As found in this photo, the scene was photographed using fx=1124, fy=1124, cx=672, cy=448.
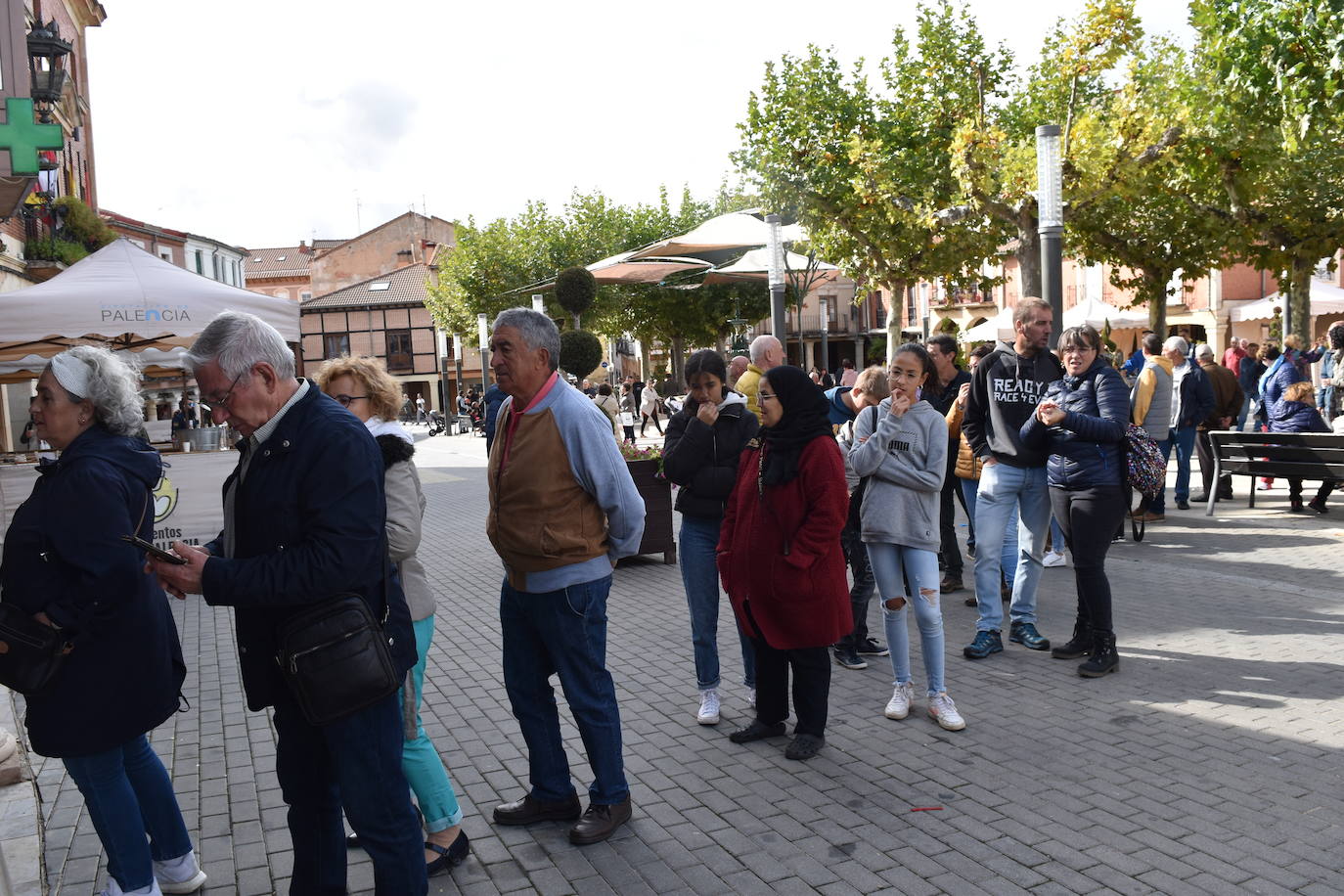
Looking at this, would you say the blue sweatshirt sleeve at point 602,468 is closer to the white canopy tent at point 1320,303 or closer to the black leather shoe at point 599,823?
the black leather shoe at point 599,823

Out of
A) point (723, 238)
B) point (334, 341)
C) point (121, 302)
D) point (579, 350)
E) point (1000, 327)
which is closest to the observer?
point (121, 302)

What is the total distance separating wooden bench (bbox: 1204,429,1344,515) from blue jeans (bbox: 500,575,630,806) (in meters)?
8.50

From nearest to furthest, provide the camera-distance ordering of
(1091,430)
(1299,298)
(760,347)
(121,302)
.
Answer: (1091,430) → (760,347) → (121,302) → (1299,298)

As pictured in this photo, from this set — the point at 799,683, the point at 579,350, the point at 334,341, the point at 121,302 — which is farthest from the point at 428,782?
the point at 334,341

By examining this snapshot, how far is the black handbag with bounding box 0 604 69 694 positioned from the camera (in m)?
3.10

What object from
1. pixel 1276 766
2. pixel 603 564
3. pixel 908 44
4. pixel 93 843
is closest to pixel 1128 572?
pixel 1276 766

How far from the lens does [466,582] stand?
952 cm

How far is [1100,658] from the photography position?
229 inches

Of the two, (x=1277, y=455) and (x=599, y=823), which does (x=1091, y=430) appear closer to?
(x=599, y=823)

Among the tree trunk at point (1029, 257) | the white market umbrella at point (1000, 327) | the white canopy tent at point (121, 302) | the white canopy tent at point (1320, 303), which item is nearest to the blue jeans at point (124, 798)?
the white canopy tent at point (121, 302)

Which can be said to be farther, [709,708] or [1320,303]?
[1320,303]

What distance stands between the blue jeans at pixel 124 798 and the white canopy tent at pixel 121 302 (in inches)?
234

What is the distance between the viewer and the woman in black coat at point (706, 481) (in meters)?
5.24

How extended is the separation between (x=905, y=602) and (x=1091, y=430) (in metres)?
1.31
